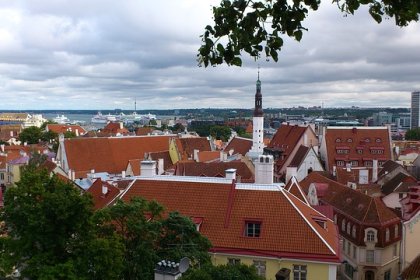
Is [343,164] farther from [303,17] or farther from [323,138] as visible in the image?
[303,17]

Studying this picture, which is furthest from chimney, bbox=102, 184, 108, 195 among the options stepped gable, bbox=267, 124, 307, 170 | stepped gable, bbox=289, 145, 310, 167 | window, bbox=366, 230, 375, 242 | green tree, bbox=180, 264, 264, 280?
stepped gable, bbox=267, 124, 307, 170

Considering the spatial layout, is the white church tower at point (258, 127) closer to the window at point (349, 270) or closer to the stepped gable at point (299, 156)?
the stepped gable at point (299, 156)

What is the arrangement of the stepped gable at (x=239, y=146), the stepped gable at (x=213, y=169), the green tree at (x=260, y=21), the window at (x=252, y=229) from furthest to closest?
the stepped gable at (x=239, y=146), the stepped gable at (x=213, y=169), the window at (x=252, y=229), the green tree at (x=260, y=21)

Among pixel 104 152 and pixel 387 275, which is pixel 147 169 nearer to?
pixel 387 275

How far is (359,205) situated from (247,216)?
521 inches

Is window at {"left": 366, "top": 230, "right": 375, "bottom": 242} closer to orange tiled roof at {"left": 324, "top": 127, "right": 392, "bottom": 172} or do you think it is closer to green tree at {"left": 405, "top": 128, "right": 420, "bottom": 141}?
orange tiled roof at {"left": 324, "top": 127, "right": 392, "bottom": 172}

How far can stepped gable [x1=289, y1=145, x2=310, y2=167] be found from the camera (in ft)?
184

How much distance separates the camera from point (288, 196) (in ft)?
80.6

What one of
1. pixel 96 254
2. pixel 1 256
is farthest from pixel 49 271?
pixel 1 256

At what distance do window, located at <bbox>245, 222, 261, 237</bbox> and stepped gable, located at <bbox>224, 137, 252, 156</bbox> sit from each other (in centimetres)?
4055

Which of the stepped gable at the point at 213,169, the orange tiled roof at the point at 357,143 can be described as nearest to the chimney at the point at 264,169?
the stepped gable at the point at 213,169

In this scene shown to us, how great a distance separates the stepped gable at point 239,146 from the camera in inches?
2571

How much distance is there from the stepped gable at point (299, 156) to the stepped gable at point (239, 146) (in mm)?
7575

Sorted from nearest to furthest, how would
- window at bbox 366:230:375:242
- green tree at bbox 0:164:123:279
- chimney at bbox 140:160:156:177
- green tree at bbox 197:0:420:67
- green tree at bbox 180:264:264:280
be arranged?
1. green tree at bbox 197:0:420:67
2. green tree at bbox 180:264:264:280
3. green tree at bbox 0:164:123:279
4. chimney at bbox 140:160:156:177
5. window at bbox 366:230:375:242
